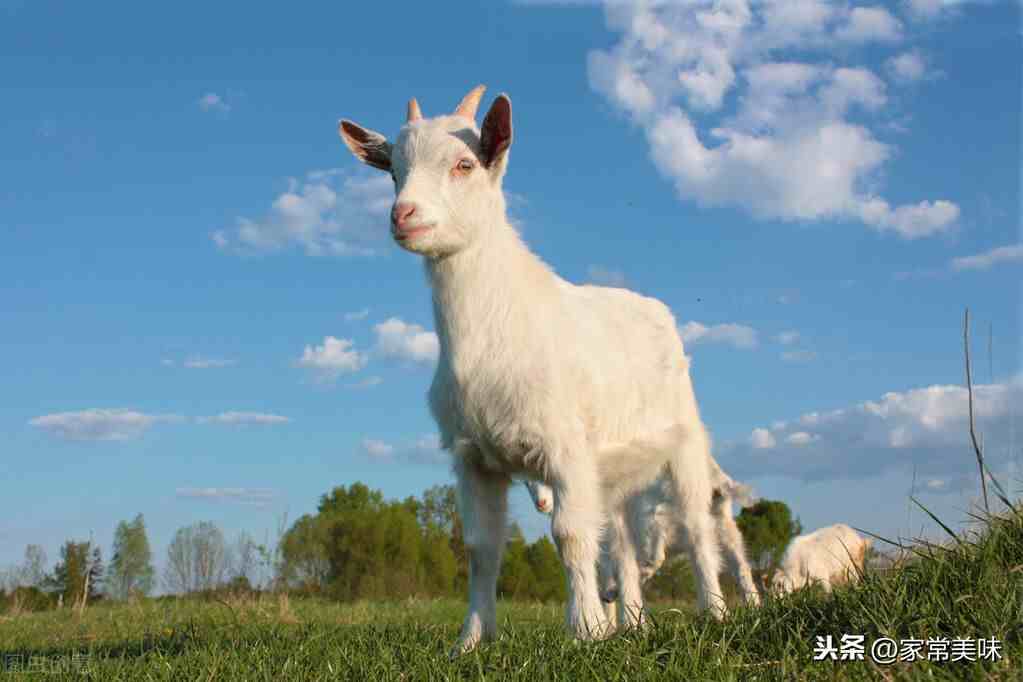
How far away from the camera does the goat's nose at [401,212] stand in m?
5.35

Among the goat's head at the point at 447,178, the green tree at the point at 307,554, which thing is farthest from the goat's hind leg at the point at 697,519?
the green tree at the point at 307,554

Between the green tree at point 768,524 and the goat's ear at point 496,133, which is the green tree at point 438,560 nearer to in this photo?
the green tree at point 768,524

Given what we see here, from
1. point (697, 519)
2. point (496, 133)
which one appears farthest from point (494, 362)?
point (697, 519)

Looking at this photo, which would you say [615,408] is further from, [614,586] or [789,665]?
[789,665]

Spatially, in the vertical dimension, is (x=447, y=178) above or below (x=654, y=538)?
above

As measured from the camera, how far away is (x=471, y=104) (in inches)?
258

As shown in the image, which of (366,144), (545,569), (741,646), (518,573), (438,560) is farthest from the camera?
(545,569)

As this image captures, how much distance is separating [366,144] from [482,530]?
254cm

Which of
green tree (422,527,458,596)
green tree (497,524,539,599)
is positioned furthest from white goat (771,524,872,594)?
green tree (497,524,539,599)

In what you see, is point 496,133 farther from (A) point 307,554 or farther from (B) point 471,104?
(A) point 307,554

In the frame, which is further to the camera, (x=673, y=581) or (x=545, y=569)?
(x=545, y=569)

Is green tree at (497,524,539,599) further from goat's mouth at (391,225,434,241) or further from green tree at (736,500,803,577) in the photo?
goat's mouth at (391,225,434,241)

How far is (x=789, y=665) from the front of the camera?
387cm

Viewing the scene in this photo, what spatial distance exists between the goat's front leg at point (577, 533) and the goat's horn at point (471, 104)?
7.84 feet
